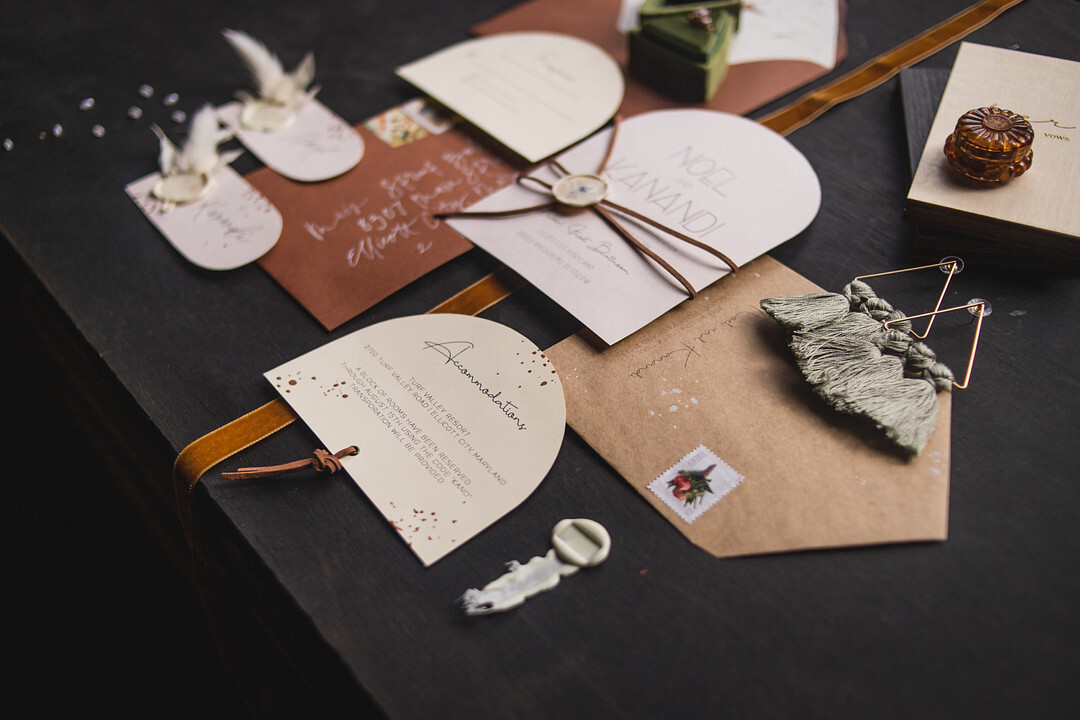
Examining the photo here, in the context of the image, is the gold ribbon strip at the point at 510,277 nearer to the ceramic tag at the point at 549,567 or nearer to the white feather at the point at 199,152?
the ceramic tag at the point at 549,567

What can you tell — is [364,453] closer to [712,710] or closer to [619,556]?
[619,556]

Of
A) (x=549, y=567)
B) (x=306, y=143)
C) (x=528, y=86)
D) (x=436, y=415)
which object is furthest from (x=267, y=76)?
(x=549, y=567)

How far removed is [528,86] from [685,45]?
0.22 m

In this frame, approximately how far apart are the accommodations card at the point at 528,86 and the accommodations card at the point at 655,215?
0.06 meters

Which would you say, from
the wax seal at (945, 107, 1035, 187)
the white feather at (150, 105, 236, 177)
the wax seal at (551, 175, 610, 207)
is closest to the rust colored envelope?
the wax seal at (551, 175, 610, 207)

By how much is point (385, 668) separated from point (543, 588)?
14cm

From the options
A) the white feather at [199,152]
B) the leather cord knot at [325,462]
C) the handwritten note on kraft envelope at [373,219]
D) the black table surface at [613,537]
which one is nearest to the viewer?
the black table surface at [613,537]

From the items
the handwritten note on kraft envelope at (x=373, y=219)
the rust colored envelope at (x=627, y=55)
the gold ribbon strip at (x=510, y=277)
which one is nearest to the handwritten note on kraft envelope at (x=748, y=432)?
the gold ribbon strip at (x=510, y=277)

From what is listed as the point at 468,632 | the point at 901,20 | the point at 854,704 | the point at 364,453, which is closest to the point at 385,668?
the point at 468,632

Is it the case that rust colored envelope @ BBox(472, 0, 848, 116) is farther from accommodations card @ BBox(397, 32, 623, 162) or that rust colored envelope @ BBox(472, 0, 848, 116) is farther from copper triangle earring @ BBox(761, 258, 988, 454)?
copper triangle earring @ BBox(761, 258, 988, 454)

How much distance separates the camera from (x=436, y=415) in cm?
69

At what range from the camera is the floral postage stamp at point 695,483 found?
624 millimetres

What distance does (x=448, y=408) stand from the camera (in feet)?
2.29

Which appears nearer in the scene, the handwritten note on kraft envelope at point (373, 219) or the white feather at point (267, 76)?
the handwritten note on kraft envelope at point (373, 219)
